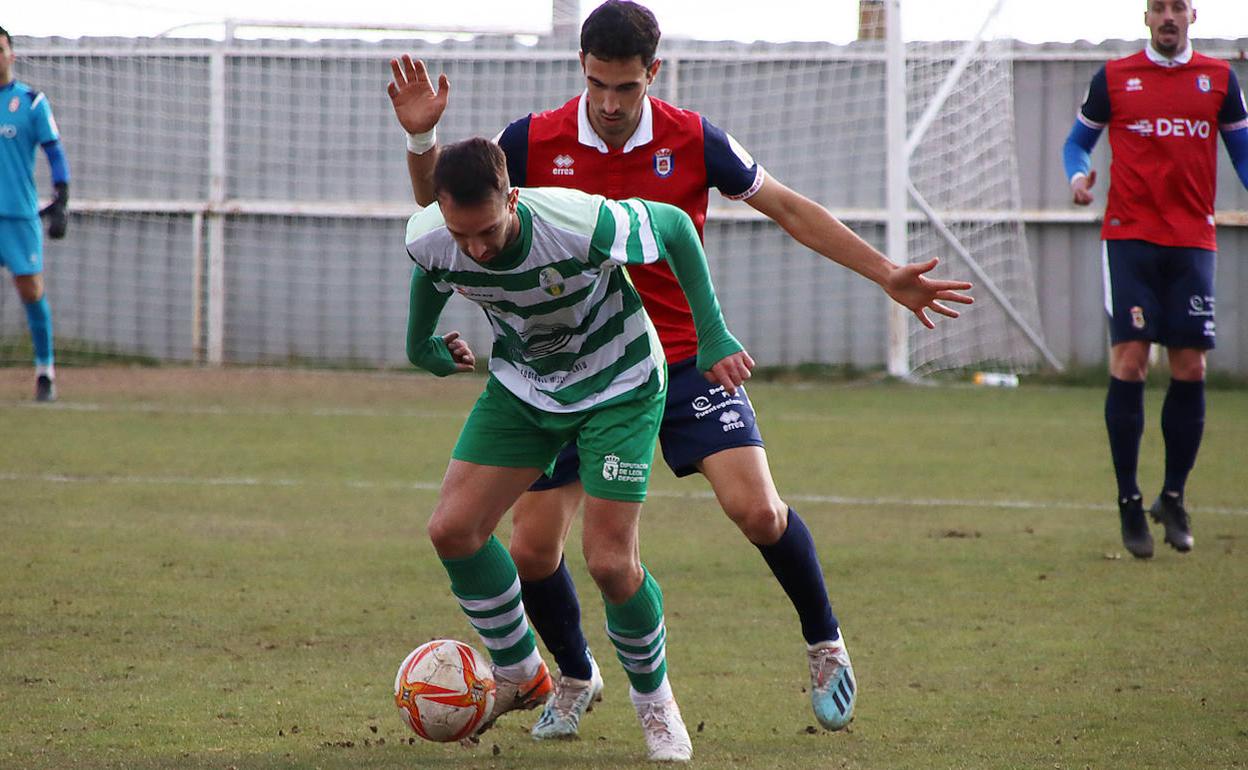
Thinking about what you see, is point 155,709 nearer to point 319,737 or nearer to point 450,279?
point 319,737

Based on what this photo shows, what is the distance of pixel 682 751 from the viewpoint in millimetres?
4016

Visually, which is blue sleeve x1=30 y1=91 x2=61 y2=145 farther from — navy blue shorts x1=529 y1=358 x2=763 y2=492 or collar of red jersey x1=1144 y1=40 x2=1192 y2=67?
navy blue shorts x1=529 y1=358 x2=763 y2=492

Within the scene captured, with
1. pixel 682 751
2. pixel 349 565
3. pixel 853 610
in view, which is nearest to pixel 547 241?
pixel 682 751

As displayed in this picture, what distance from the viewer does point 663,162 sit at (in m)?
4.63

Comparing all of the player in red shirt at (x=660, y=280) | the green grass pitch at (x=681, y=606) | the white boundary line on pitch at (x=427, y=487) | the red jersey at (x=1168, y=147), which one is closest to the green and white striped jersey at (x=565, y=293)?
the player in red shirt at (x=660, y=280)

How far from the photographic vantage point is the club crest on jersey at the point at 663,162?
15.2 ft

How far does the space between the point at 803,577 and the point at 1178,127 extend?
12.4 feet

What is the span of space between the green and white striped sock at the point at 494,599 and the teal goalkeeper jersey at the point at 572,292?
18.7 inches

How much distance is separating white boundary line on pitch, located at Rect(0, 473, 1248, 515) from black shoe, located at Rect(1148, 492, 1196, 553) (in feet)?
3.85

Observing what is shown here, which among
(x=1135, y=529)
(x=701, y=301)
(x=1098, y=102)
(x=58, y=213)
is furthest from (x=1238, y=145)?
(x=58, y=213)

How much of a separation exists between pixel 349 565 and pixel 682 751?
2.96 m

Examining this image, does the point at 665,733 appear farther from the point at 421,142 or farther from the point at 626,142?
the point at 421,142

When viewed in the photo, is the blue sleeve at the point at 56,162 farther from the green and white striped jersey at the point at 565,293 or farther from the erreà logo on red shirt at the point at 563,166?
the green and white striped jersey at the point at 565,293

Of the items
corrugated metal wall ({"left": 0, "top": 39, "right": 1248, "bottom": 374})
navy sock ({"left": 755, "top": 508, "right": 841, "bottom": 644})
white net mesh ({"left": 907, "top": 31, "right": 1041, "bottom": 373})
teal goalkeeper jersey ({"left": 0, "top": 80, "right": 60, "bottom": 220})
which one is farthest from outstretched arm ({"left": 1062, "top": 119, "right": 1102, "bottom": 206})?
teal goalkeeper jersey ({"left": 0, "top": 80, "right": 60, "bottom": 220})
